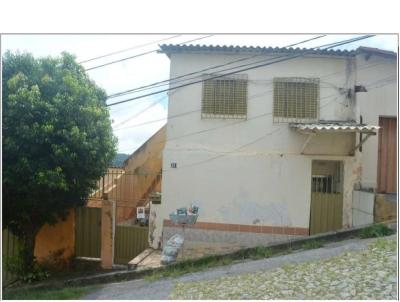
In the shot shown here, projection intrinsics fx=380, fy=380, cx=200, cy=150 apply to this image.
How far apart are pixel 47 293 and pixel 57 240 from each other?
6.88ft

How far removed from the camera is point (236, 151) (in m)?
7.09

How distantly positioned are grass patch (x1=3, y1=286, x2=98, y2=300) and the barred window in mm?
4397

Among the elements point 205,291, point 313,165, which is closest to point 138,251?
point 205,291

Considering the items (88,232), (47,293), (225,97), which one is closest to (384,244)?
(225,97)

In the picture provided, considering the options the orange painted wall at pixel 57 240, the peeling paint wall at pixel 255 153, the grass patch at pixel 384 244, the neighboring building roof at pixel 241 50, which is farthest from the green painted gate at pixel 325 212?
the orange painted wall at pixel 57 240

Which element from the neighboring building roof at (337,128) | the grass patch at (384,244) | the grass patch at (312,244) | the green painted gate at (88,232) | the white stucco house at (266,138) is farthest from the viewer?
the green painted gate at (88,232)

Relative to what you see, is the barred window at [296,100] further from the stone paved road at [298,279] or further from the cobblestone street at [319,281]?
the cobblestone street at [319,281]

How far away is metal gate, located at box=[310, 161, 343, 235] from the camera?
23.4ft

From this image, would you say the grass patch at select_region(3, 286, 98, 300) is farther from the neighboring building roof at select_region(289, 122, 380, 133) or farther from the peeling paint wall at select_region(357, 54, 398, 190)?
the peeling paint wall at select_region(357, 54, 398, 190)

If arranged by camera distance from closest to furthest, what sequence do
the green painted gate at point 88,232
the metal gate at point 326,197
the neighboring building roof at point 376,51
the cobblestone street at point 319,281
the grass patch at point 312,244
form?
the cobblestone street at point 319,281 < the grass patch at point 312,244 < the neighboring building roof at point 376,51 < the metal gate at point 326,197 < the green painted gate at point 88,232

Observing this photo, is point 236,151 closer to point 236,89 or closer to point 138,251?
point 236,89

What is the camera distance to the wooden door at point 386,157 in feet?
23.7

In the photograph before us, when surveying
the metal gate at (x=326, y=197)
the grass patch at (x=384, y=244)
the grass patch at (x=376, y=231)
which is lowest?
the grass patch at (x=384, y=244)

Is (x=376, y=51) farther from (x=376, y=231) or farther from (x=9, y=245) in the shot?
(x=9, y=245)
